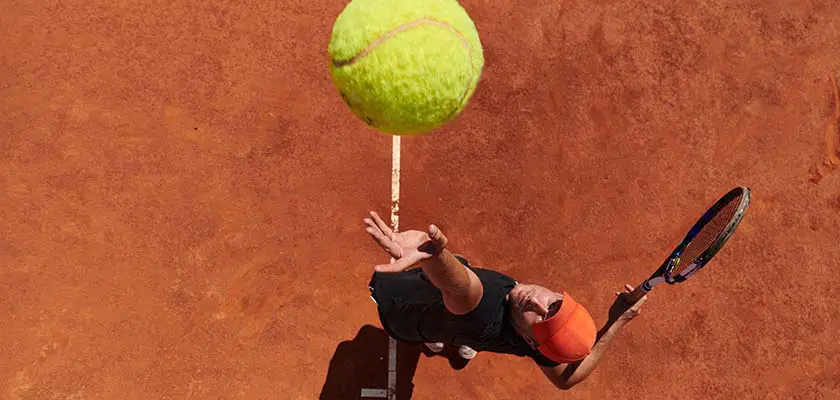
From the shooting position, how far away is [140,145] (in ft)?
17.3

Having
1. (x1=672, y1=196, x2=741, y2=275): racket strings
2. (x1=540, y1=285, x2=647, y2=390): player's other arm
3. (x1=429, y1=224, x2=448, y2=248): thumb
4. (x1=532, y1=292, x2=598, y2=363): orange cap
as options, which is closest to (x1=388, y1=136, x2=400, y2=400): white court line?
(x1=540, y1=285, x2=647, y2=390): player's other arm

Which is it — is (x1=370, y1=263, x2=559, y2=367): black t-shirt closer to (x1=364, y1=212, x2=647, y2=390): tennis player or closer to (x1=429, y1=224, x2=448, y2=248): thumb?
(x1=364, y1=212, x2=647, y2=390): tennis player

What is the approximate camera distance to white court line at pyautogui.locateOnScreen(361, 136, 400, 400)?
16.1 feet

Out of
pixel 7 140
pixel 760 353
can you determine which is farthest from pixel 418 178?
pixel 7 140

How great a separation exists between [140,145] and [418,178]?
2867mm

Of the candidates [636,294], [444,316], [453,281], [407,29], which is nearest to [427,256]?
[453,281]

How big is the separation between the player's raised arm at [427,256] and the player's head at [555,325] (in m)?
0.43

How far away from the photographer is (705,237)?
429 centimetres

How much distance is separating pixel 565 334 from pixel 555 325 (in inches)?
3.4

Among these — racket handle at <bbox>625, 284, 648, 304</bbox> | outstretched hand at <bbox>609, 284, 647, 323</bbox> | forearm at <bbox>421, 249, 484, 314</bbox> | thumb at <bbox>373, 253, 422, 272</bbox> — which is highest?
thumb at <bbox>373, 253, 422, 272</bbox>

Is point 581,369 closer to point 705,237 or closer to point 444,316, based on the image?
point 444,316

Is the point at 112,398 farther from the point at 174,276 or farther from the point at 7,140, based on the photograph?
the point at 7,140

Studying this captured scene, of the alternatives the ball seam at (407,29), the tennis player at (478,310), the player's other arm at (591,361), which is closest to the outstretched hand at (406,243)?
the tennis player at (478,310)

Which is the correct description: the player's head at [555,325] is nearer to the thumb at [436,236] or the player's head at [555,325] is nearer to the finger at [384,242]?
the thumb at [436,236]
